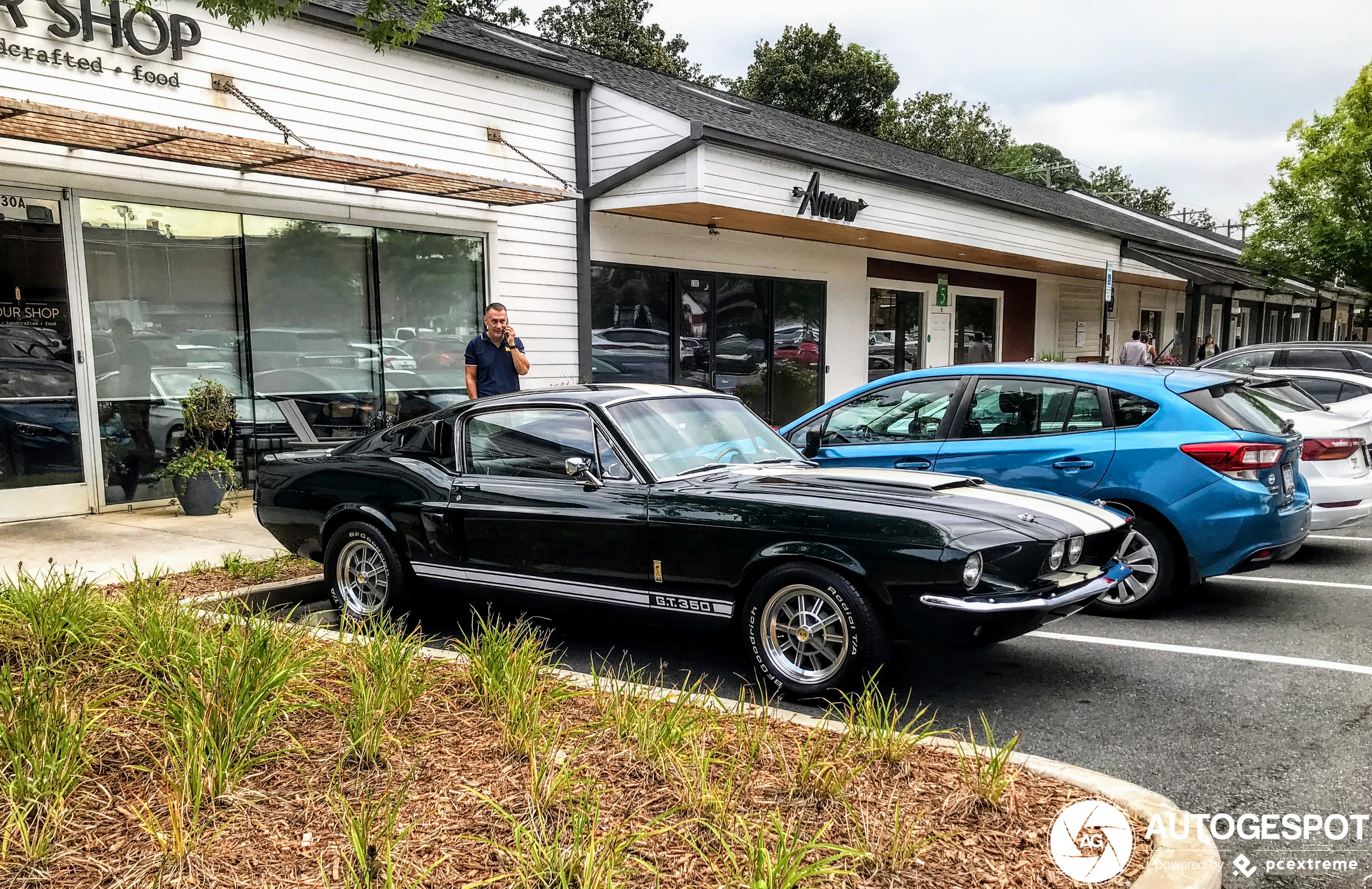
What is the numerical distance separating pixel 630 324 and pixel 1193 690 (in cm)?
999

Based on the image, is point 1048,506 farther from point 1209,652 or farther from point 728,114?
point 728,114

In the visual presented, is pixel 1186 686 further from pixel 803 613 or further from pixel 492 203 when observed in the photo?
pixel 492 203

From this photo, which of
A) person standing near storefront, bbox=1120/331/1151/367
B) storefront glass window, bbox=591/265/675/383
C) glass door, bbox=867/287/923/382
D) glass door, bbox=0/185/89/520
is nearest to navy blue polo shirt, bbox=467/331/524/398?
glass door, bbox=0/185/89/520

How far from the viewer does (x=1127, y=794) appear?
3.23m

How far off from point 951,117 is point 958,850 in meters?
56.3

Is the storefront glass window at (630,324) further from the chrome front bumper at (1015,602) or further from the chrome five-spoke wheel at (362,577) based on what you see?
the chrome front bumper at (1015,602)

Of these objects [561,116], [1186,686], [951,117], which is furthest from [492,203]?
[951,117]

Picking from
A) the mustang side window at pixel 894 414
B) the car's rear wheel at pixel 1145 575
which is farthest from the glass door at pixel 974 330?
the car's rear wheel at pixel 1145 575

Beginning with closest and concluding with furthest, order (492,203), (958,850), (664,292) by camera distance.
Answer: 1. (958,850)
2. (492,203)
3. (664,292)

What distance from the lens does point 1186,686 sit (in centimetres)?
481

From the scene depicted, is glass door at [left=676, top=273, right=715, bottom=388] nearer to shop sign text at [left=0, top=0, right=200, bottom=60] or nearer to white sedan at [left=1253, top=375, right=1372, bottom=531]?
shop sign text at [left=0, top=0, right=200, bottom=60]

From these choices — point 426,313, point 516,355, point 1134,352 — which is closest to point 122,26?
point 426,313

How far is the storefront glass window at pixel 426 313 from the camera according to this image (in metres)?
11.2

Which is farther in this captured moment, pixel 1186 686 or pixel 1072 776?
pixel 1186 686
